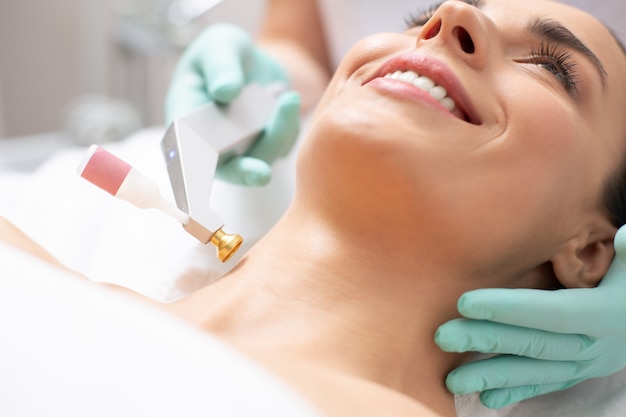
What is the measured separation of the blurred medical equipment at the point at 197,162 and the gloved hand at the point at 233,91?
28 mm

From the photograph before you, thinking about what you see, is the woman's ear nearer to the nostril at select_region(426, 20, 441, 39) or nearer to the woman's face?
the woman's face

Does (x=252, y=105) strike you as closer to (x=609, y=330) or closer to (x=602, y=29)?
(x=602, y=29)

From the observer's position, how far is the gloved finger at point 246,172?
55.1 inches

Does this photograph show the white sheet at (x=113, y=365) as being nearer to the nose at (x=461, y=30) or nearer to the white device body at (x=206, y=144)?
the white device body at (x=206, y=144)

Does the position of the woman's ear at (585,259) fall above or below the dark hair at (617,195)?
below

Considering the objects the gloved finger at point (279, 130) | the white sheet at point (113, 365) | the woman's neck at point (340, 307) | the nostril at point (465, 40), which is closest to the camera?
the white sheet at point (113, 365)

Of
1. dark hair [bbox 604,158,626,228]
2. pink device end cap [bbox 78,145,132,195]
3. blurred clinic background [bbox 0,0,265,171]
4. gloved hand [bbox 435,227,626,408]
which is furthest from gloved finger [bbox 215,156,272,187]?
blurred clinic background [bbox 0,0,265,171]

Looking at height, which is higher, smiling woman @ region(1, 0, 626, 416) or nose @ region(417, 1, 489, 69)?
nose @ region(417, 1, 489, 69)

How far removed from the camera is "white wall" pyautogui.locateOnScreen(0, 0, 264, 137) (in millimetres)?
3002

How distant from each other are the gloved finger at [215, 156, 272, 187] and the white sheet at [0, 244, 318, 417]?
2.12ft

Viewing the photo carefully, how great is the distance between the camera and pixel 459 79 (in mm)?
1080

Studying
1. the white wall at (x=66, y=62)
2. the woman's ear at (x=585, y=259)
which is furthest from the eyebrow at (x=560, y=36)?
the white wall at (x=66, y=62)

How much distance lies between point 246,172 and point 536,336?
0.58 metres

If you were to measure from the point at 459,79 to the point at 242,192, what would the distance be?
641 millimetres
